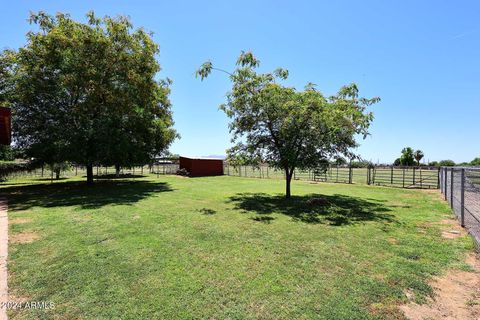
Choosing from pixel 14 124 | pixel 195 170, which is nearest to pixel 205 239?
pixel 14 124

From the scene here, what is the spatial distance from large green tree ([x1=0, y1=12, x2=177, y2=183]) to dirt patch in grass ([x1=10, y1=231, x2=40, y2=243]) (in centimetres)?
954

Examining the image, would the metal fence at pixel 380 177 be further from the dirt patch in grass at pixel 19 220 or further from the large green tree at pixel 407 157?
the large green tree at pixel 407 157

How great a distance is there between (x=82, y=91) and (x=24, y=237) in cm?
1354

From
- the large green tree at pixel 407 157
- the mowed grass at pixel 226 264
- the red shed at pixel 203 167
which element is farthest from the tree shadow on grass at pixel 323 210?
the large green tree at pixel 407 157

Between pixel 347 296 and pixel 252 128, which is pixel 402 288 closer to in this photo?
pixel 347 296

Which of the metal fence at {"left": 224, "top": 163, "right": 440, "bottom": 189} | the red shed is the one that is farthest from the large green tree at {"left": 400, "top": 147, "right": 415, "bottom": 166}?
the red shed

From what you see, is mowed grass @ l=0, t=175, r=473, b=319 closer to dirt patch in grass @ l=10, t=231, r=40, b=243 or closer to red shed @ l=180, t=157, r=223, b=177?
dirt patch in grass @ l=10, t=231, r=40, b=243

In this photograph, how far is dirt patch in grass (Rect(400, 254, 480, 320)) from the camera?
131 inches

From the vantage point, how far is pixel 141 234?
6715 millimetres

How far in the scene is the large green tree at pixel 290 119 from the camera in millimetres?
11508

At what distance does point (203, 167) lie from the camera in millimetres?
32906

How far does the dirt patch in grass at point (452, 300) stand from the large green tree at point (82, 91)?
16001 mm

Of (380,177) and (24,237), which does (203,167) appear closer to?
(380,177)

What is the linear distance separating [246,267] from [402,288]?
2376 mm
